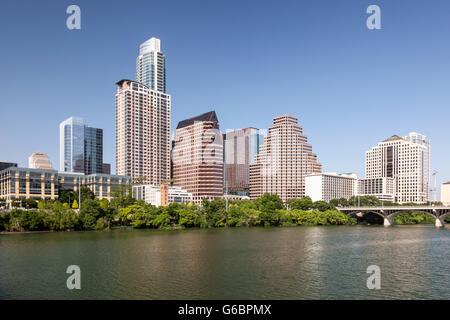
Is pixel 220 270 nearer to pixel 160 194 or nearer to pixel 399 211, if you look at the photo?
pixel 399 211

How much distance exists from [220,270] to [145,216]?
6152 centimetres

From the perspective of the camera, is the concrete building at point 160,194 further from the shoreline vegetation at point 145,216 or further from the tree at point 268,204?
the tree at point 268,204

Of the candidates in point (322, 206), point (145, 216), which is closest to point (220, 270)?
point (145, 216)

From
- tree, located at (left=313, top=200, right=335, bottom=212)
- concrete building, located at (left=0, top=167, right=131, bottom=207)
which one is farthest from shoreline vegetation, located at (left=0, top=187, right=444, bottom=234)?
tree, located at (left=313, top=200, right=335, bottom=212)

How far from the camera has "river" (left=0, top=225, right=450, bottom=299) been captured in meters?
34.1

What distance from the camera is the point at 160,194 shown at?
164000 millimetres

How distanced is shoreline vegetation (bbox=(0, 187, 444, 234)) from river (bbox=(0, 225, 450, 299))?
22.8 m

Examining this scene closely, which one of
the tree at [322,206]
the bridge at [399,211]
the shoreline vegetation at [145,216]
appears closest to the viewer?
the shoreline vegetation at [145,216]

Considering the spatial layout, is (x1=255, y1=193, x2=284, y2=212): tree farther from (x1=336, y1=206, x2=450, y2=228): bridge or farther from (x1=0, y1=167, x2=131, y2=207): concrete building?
(x1=0, y1=167, x2=131, y2=207): concrete building

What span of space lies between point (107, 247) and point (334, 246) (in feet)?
130

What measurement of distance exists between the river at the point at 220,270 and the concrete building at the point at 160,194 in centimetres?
9463

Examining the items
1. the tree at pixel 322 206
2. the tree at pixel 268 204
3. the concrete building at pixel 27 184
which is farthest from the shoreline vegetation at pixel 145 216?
the tree at pixel 322 206

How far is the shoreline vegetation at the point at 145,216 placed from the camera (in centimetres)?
8794
